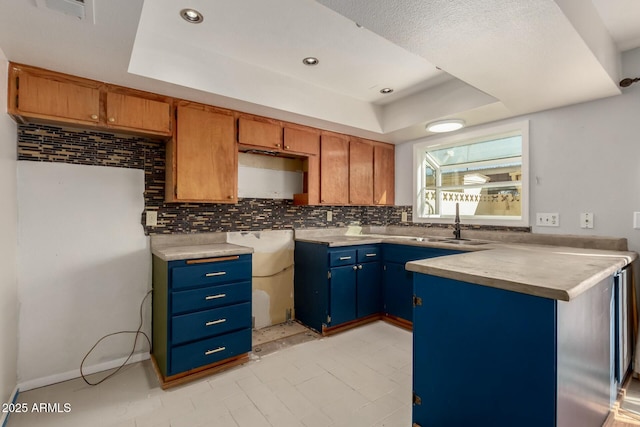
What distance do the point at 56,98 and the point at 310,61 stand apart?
1.75 meters

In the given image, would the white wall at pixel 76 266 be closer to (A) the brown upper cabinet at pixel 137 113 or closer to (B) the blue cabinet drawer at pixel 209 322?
(A) the brown upper cabinet at pixel 137 113

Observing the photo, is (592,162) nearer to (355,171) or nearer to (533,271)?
(533,271)

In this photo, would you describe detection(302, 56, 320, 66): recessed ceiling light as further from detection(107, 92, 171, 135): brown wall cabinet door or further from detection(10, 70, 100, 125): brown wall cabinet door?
detection(10, 70, 100, 125): brown wall cabinet door

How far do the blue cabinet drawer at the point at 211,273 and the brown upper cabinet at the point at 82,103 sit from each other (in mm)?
1041

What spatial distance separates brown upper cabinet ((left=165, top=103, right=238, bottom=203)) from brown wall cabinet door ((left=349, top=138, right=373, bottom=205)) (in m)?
1.43

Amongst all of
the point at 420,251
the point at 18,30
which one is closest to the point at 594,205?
the point at 420,251

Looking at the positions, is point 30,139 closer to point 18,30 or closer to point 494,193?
point 18,30

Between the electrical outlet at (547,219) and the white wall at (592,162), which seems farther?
the electrical outlet at (547,219)

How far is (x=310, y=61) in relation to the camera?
2.42 meters

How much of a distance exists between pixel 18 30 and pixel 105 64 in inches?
15.1

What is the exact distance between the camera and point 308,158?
315cm

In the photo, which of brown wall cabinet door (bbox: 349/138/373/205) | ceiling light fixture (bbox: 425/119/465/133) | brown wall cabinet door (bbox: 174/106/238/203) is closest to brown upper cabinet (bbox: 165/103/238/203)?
brown wall cabinet door (bbox: 174/106/238/203)

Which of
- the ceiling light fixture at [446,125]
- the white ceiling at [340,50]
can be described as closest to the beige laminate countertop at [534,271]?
the white ceiling at [340,50]

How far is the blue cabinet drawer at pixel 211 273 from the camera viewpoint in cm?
207
